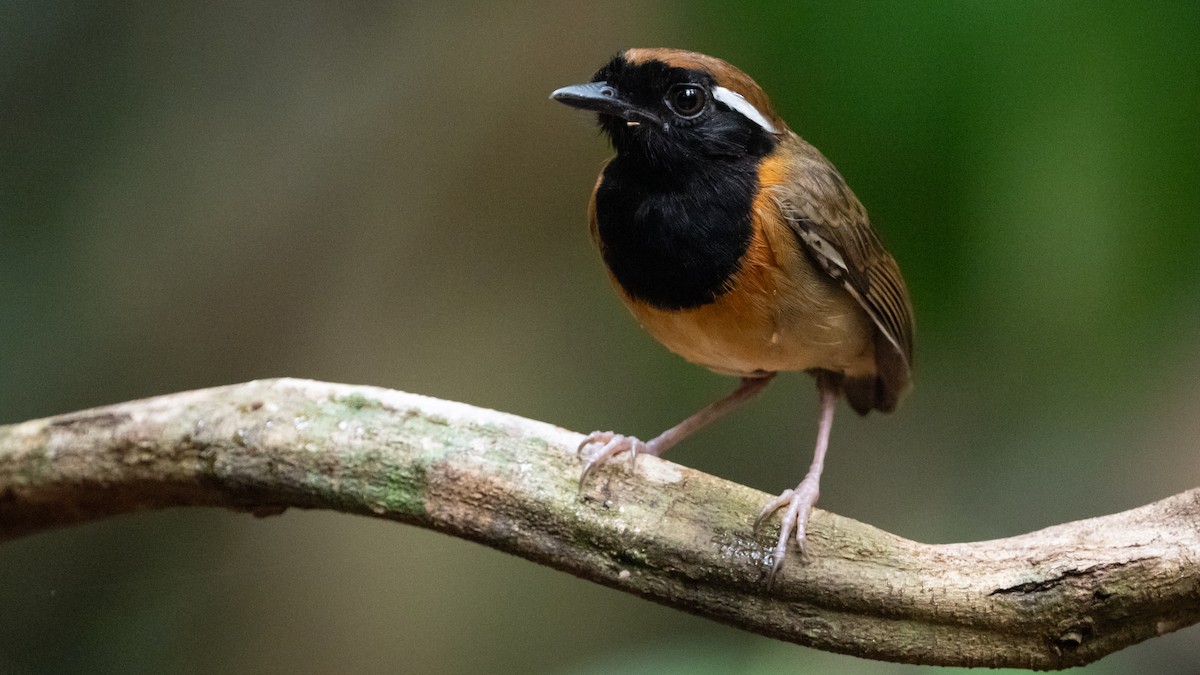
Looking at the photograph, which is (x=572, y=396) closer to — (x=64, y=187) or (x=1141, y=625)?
(x=64, y=187)

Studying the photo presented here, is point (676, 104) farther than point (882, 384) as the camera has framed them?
No

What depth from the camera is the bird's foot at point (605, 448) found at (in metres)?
2.61

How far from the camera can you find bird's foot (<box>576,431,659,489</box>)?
8.57 feet

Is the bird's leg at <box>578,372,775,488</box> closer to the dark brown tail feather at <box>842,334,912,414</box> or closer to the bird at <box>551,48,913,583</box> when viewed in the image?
the bird at <box>551,48,913,583</box>

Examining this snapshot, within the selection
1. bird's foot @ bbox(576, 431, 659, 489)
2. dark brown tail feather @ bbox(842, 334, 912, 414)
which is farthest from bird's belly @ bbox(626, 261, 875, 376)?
bird's foot @ bbox(576, 431, 659, 489)

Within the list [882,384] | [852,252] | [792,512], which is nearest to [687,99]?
[852,252]

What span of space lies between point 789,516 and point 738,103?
1.24 metres

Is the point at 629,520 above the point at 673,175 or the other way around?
the other way around

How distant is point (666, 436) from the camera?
3.22 metres

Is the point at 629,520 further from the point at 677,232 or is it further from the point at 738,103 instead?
the point at 738,103

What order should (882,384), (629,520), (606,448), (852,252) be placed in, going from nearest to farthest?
1. (629,520)
2. (606,448)
3. (852,252)
4. (882,384)

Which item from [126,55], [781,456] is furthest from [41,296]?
[781,456]

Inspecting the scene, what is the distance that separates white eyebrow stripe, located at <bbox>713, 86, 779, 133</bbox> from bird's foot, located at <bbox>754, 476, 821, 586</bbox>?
1.13m

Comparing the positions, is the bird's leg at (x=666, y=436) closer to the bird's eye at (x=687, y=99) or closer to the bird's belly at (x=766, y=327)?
the bird's belly at (x=766, y=327)
